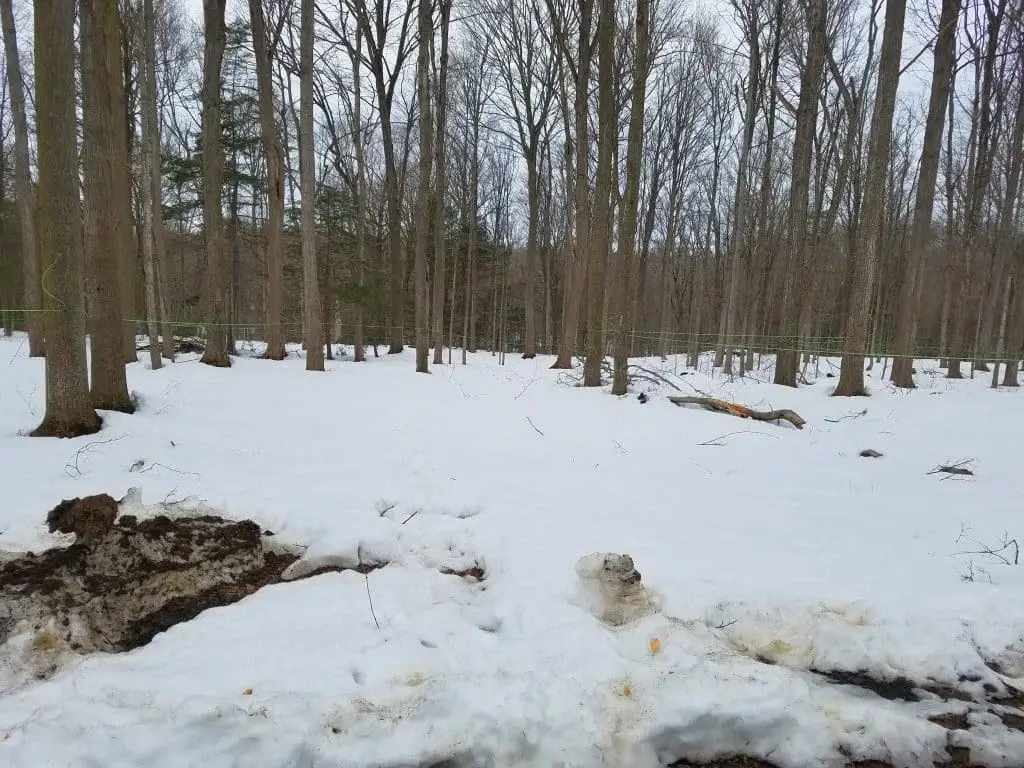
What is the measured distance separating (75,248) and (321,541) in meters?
3.82

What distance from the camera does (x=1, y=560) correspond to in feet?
9.72

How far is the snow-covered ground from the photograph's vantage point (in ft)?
6.56

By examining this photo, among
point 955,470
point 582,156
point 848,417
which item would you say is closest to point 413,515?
point 955,470

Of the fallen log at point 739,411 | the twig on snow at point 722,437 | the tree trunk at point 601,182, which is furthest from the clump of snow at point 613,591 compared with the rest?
the tree trunk at point 601,182

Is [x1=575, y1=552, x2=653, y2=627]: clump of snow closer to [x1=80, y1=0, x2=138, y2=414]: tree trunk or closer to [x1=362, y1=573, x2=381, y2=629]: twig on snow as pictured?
[x1=362, y1=573, x2=381, y2=629]: twig on snow

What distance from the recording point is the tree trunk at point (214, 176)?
35.4 feet

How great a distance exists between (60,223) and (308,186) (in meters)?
7.30

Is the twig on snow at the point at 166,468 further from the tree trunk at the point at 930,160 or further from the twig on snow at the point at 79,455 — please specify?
the tree trunk at the point at 930,160

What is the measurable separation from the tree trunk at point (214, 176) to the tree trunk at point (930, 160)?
561 inches

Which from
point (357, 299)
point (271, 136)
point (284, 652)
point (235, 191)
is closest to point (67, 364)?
point (284, 652)

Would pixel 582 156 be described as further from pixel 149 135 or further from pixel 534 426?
pixel 149 135

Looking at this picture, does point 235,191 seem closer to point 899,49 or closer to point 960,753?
point 899,49

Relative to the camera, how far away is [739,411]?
26.9 ft

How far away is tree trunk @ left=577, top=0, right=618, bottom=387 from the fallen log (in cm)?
228
